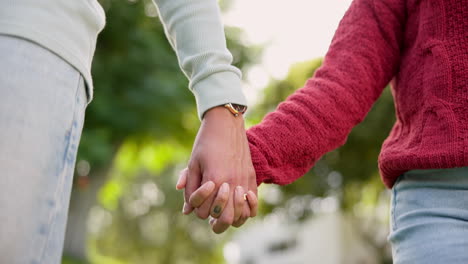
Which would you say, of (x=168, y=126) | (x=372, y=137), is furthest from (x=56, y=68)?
(x=372, y=137)

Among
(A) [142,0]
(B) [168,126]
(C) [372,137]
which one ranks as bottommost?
(C) [372,137]

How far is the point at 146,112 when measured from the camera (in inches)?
505

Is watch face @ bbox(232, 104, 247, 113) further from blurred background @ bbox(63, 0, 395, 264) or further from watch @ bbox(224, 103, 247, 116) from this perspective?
blurred background @ bbox(63, 0, 395, 264)

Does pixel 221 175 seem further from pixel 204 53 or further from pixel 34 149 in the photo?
pixel 34 149

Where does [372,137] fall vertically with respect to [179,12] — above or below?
below

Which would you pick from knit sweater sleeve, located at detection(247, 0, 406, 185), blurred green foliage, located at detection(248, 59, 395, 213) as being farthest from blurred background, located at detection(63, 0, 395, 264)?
knit sweater sleeve, located at detection(247, 0, 406, 185)

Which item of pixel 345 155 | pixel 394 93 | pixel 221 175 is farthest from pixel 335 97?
pixel 345 155

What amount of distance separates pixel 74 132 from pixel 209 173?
0.41 meters

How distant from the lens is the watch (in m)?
1.62

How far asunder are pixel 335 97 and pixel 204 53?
1.68ft

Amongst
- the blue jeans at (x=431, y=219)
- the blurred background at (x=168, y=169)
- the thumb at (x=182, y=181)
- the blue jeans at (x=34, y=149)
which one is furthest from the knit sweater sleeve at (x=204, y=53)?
the blurred background at (x=168, y=169)

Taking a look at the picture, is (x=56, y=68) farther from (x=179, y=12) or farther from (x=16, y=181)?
(x=179, y=12)

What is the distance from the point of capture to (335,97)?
6.29 ft

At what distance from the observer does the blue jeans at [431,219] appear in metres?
1.59
